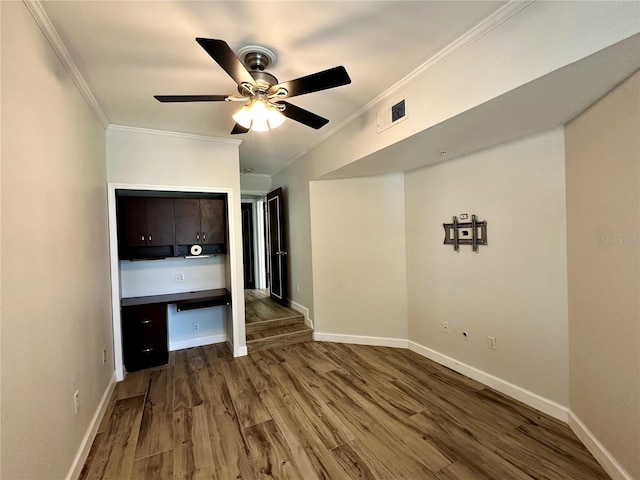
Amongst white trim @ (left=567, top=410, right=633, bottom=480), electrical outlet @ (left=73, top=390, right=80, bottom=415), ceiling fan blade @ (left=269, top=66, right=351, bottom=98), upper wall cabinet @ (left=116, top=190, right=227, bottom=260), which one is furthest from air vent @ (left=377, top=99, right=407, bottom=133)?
electrical outlet @ (left=73, top=390, right=80, bottom=415)

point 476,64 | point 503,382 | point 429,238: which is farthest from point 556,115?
point 503,382

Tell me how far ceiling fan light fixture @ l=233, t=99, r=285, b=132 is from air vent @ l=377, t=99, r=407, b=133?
1020 mm

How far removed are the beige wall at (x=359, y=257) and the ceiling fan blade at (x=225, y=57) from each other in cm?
235

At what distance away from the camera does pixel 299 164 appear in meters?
4.32

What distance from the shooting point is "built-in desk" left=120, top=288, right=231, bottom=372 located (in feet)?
10.3

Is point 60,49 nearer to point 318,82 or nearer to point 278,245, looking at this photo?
point 318,82

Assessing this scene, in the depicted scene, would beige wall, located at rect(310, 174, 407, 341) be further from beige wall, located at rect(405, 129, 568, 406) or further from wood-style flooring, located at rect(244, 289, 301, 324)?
wood-style flooring, located at rect(244, 289, 301, 324)

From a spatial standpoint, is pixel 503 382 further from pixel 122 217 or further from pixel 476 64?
pixel 122 217

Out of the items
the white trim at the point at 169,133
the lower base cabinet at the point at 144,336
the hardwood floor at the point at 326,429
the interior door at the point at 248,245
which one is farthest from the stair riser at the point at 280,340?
the interior door at the point at 248,245

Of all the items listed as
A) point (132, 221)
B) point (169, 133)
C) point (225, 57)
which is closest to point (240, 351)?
point (132, 221)

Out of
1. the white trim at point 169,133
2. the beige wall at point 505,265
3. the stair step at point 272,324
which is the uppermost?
the white trim at point 169,133

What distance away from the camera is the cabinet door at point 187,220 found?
3582 mm

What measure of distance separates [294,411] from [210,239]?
2333mm

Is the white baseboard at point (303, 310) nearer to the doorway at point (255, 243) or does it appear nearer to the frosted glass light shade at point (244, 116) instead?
the doorway at point (255, 243)
